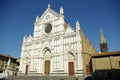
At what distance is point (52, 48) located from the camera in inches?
1061

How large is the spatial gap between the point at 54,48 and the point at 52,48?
1.84ft

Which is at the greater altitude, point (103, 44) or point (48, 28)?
point (48, 28)

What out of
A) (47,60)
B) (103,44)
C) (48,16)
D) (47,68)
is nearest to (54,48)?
(47,60)

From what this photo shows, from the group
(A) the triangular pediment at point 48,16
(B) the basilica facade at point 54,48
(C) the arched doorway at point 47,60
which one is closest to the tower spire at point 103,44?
(B) the basilica facade at point 54,48

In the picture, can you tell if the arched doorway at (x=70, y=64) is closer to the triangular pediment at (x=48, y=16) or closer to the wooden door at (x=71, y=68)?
the wooden door at (x=71, y=68)

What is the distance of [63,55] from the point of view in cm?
2434

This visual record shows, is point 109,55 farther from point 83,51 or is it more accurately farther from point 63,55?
point 63,55

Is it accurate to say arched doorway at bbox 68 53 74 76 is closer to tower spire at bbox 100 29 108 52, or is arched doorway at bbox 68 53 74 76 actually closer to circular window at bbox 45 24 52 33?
circular window at bbox 45 24 52 33

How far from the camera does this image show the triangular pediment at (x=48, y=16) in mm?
29516

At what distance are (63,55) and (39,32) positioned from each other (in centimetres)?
1113

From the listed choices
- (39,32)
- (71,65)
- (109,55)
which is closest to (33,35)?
(39,32)

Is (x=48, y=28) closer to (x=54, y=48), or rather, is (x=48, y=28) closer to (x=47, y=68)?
(x=54, y=48)

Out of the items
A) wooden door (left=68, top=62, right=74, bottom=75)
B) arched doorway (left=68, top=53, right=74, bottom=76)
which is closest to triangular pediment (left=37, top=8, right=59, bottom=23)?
arched doorway (left=68, top=53, right=74, bottom=76)

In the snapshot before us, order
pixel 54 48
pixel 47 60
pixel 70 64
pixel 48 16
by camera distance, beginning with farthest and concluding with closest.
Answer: pixel 48 16
pixel 47 60
pixel 54 48
pixel 70 64
